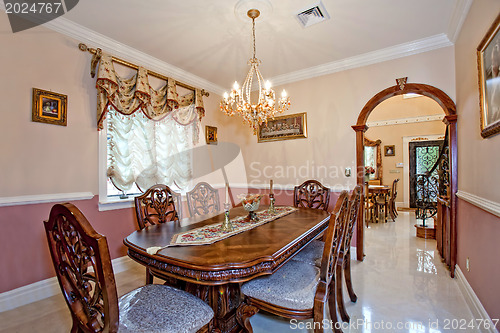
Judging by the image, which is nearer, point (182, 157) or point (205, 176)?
point (182, 157)

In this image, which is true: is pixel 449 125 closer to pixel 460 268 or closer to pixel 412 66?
pixel 412 66

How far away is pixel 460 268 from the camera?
237 cm

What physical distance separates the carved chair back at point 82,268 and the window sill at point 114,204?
1.67 m

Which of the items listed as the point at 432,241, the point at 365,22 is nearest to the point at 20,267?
the point at 365,22

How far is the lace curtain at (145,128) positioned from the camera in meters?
2.64

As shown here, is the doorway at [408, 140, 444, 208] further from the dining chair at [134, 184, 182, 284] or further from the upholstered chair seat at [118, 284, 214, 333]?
the upholstered chair seat at [118, 284, 214, 333]

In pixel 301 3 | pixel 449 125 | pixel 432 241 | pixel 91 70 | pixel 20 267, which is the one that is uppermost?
pixel 301 3

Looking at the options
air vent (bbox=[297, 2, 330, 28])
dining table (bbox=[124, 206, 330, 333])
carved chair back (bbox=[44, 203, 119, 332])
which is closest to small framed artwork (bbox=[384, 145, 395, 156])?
air vent (bbox=[297, 2, 330, 28])

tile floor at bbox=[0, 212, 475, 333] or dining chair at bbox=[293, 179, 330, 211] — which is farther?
dining chair at bbox=[293, 179, 330, 211]

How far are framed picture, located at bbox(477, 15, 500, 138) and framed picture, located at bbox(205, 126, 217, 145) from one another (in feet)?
10.7

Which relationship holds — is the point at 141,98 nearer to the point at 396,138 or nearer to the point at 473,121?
the point at 473,121

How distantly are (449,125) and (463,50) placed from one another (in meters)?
0.77

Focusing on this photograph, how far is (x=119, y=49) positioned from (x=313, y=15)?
2.19 meters

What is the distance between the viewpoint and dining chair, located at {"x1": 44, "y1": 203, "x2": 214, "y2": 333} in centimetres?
86
